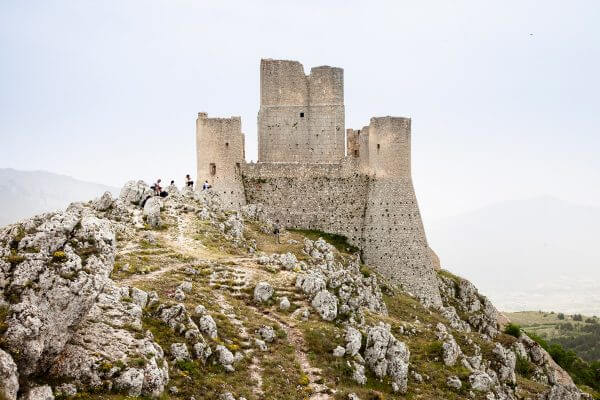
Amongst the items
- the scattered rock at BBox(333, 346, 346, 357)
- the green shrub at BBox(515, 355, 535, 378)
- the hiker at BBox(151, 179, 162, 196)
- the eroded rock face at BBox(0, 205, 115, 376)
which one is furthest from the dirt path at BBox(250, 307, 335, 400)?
the green shrub at BBox(515, 355, 535, 378)

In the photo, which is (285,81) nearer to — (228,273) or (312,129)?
(312,129)

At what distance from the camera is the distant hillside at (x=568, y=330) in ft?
442

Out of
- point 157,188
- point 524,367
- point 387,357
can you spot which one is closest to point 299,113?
point 157,188

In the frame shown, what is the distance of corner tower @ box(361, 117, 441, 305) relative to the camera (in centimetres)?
A: 6500

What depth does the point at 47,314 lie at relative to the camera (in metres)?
21.9

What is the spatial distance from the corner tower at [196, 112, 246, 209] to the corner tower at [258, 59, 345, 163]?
182 inches

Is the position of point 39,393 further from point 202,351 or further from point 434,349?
point 434,349

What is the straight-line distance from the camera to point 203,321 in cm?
3031

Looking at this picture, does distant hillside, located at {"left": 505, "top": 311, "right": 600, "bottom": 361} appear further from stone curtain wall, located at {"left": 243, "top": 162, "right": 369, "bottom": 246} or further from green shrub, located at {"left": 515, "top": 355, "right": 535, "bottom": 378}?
green shrub, located at {"left": 515, "top": 355, "right": 535, "bottom": 378}

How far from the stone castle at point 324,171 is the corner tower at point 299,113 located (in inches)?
3.7

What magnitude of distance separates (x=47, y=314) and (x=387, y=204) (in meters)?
46.4

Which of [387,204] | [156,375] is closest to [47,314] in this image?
[156,375]

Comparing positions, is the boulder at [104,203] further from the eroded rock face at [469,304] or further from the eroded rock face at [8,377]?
the eroded rock face at [469,304]

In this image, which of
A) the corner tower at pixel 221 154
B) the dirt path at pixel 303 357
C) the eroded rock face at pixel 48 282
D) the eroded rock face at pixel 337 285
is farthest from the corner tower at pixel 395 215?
the eroded rock face at pixel 48 282
